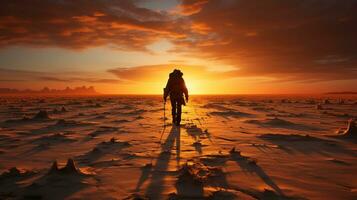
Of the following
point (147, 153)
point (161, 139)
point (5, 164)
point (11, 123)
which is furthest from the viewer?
point (11, 123)

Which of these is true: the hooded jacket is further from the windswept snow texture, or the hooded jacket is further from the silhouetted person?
the windswept snow texture

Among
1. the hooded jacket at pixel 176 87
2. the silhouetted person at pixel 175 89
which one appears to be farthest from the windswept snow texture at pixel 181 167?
the hooded jacket at pixel 176 87

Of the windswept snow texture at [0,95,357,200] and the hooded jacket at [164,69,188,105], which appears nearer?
the windswept snow texture at [0,95,357,200]

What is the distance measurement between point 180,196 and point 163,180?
2.69 ft

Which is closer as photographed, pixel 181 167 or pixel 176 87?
pixel 181 167

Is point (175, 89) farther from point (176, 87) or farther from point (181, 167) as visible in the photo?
point (181, 167)

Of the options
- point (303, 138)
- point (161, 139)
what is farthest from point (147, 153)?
point (303, 138)

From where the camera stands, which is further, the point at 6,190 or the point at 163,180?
the point at 163,180

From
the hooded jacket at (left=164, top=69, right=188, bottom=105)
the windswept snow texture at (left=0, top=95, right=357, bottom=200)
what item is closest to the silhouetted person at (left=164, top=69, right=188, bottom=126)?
the hooded jacket at (left=164, top=69, right=188, bottom=105)

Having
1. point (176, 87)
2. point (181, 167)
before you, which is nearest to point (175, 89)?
point (176, 87)

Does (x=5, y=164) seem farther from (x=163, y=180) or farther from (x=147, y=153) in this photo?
(x=163, y=180)

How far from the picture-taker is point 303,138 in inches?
359

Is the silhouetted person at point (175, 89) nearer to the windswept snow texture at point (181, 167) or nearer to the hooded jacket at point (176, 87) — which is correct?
the hooded jacket at point (176, 87)

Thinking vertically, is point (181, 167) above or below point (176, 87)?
below
